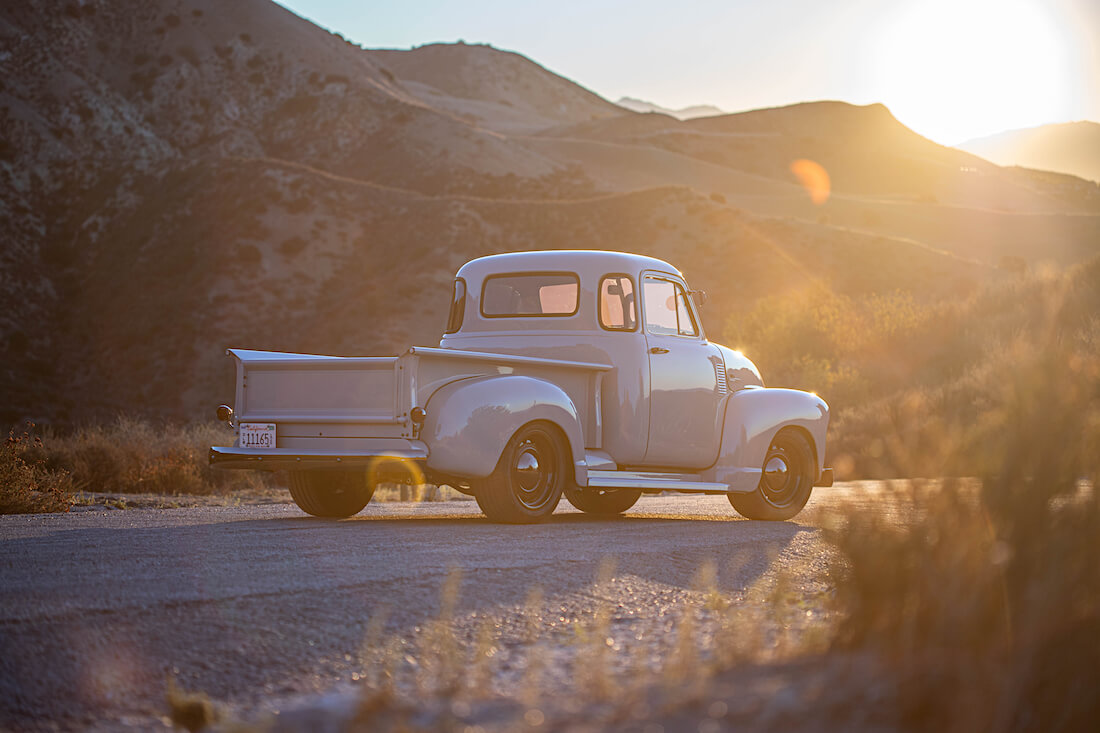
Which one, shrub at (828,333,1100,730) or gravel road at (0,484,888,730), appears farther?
gravel road at (0,484,888,730)

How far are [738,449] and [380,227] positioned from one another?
5434 centimetres

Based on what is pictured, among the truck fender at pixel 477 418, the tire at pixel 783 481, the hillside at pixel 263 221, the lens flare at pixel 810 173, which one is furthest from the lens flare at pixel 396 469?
the lens flare at pixel 810 173

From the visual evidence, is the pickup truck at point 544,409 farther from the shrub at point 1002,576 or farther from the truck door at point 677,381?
the shrub at point 1002,576

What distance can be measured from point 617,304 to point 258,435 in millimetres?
3559

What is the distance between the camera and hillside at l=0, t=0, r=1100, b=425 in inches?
2122

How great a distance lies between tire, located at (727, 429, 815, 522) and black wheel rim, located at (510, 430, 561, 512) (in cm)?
244

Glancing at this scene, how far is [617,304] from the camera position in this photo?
36.3 ft

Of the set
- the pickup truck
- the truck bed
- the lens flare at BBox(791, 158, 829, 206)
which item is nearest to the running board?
the pickup truck

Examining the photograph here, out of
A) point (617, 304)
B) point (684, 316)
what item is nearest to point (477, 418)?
point (617, 304)

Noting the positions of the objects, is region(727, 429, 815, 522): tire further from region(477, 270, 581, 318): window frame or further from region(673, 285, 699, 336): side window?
region(477, 270, 581, 318): window frame

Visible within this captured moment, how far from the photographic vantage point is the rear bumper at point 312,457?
29.2ft

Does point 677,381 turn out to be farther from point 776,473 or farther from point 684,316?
point 776,473

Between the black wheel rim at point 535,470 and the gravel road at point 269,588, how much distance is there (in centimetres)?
28

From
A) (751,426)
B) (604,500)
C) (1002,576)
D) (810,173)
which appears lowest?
(604,500)
